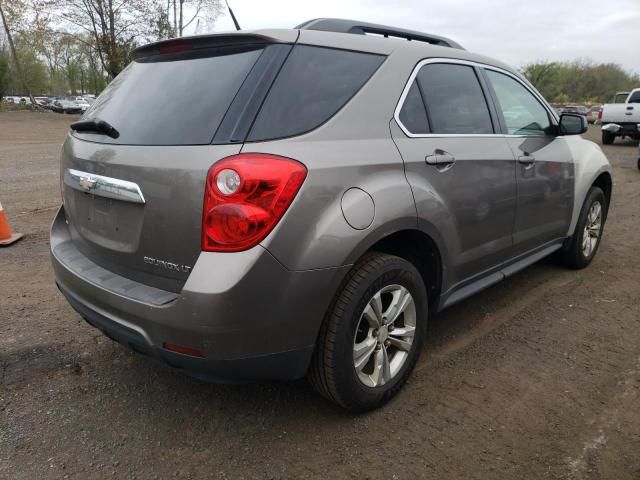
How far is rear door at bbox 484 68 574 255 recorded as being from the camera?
3.36 meters

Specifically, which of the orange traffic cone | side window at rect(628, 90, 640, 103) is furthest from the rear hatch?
side window at rect(628, 90, 640, 103)

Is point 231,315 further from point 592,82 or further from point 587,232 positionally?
point 592,82

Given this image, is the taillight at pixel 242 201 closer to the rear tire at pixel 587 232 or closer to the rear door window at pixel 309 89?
the rear door window at pixel 309 89

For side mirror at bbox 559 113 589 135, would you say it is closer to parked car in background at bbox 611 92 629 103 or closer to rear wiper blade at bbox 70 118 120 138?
rear wiper blade at bbox 70 118 120 138

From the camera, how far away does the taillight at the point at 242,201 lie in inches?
75.7

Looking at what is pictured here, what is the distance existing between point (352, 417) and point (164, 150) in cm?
153

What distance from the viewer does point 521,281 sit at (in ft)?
14.3

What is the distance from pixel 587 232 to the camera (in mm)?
4516

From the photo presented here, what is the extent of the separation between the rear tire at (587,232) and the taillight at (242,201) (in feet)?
10.8

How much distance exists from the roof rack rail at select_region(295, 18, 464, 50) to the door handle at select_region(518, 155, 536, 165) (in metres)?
0.92

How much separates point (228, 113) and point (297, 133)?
0.29m

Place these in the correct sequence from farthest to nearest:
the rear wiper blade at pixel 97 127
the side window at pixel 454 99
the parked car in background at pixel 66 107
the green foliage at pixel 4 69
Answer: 1. the parked car in background at pixel 66 107
2. the green foliage at pixel 4 69
3. the side window at pixel 454 99
4. the rear wiper blade at pixel 97 127

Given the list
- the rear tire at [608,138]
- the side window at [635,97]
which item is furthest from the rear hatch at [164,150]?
the side window at [635,97]

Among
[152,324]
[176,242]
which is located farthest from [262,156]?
[152,324]
